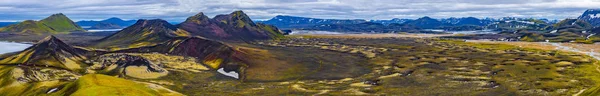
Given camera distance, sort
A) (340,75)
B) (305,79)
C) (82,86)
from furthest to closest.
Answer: (340,75) < (305,79) < (82,86)

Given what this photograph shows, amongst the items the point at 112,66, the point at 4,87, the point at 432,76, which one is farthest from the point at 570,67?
the point at 4,87

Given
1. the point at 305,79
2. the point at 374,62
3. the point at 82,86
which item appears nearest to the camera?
the point at 82,86

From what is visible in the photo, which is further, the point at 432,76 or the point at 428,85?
the point at 432,76

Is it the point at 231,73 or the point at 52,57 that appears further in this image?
the point at 52,57

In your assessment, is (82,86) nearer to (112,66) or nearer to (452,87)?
(112,66)

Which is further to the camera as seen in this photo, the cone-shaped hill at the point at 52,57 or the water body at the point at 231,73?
the cone-shaped hill at the point at 52,57

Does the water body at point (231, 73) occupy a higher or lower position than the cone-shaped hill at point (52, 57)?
lower

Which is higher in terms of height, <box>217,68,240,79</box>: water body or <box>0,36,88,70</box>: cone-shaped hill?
<box>0,36,88,70</box>: cone-shaped hill
